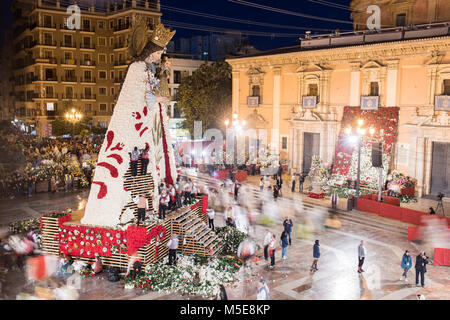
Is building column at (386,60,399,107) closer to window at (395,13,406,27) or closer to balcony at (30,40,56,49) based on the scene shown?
window at (395,13,406,27)

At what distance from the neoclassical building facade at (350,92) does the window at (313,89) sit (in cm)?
8

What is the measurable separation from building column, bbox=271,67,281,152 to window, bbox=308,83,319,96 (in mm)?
2989

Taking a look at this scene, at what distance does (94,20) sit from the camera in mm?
57344

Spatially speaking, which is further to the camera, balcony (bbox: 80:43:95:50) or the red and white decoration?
balcony (bbox: 80:43:95:50)

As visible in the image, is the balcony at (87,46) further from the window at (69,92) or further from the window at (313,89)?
the window at (313,89)

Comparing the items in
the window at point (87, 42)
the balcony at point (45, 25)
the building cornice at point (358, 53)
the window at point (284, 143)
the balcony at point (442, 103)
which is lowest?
the window at point (284, 143)

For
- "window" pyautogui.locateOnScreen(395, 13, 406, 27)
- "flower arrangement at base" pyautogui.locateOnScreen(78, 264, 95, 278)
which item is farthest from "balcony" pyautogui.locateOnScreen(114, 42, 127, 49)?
"flower arrangement at base" pyautogui.locateOnScreen(78, 264, 95, 278)

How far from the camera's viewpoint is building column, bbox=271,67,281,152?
35.8 metres

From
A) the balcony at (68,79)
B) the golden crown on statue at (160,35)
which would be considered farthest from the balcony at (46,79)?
the golden crown on statue at (160,35)

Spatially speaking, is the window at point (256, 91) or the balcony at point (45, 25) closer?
the window at point (256, 91)

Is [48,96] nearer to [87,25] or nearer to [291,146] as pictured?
[87,25]

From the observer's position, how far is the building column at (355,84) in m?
30.4

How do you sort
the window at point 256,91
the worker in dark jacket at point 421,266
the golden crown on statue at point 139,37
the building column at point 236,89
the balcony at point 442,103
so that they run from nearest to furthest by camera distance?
the worker in dark jacket at point 421,266 → the golden crown on statue at point 139,37 → the balcony at point 442,103 → the window at point 256,91 → the building column at point 236,89
